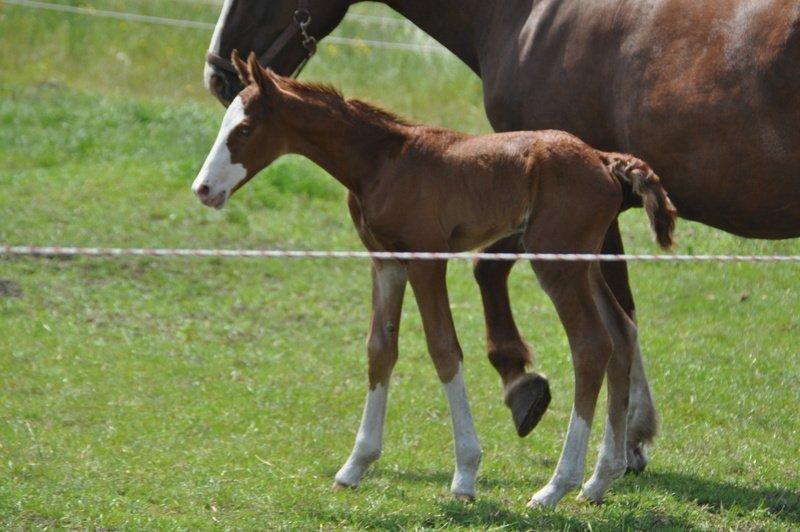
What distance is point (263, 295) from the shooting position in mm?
8852

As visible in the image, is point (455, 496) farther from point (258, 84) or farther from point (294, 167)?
point (294, 167)

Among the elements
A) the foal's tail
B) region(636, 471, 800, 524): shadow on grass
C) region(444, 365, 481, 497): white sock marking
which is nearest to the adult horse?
region(636, 471, 800, 524): shadow on grass

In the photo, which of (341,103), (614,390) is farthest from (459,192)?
(614,390)

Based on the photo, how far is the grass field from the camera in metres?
5.05

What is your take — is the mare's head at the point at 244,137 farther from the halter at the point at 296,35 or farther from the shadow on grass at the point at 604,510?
the shadow on grass at the point at 604,510

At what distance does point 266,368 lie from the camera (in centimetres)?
752

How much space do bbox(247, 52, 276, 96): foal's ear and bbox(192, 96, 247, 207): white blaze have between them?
103 millimetres

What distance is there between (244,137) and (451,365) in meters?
1.24

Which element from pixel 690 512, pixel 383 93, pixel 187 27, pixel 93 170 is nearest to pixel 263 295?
pixel 93 170

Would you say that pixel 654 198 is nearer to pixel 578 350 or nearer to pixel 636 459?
pixel 578 350

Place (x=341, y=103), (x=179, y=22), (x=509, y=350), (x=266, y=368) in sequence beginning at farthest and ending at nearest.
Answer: (x=179, y=22)
(x=266, y=368)
(x=509, y=350)
(x=341, y=103)

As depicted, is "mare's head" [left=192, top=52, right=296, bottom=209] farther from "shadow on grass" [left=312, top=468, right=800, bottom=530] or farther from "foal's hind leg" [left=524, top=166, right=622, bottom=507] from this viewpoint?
"shadow on grass" [left=312, top=468, right=800, bottom=530]

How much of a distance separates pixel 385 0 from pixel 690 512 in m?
2.96

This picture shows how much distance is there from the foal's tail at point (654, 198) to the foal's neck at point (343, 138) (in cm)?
Answer: 95
